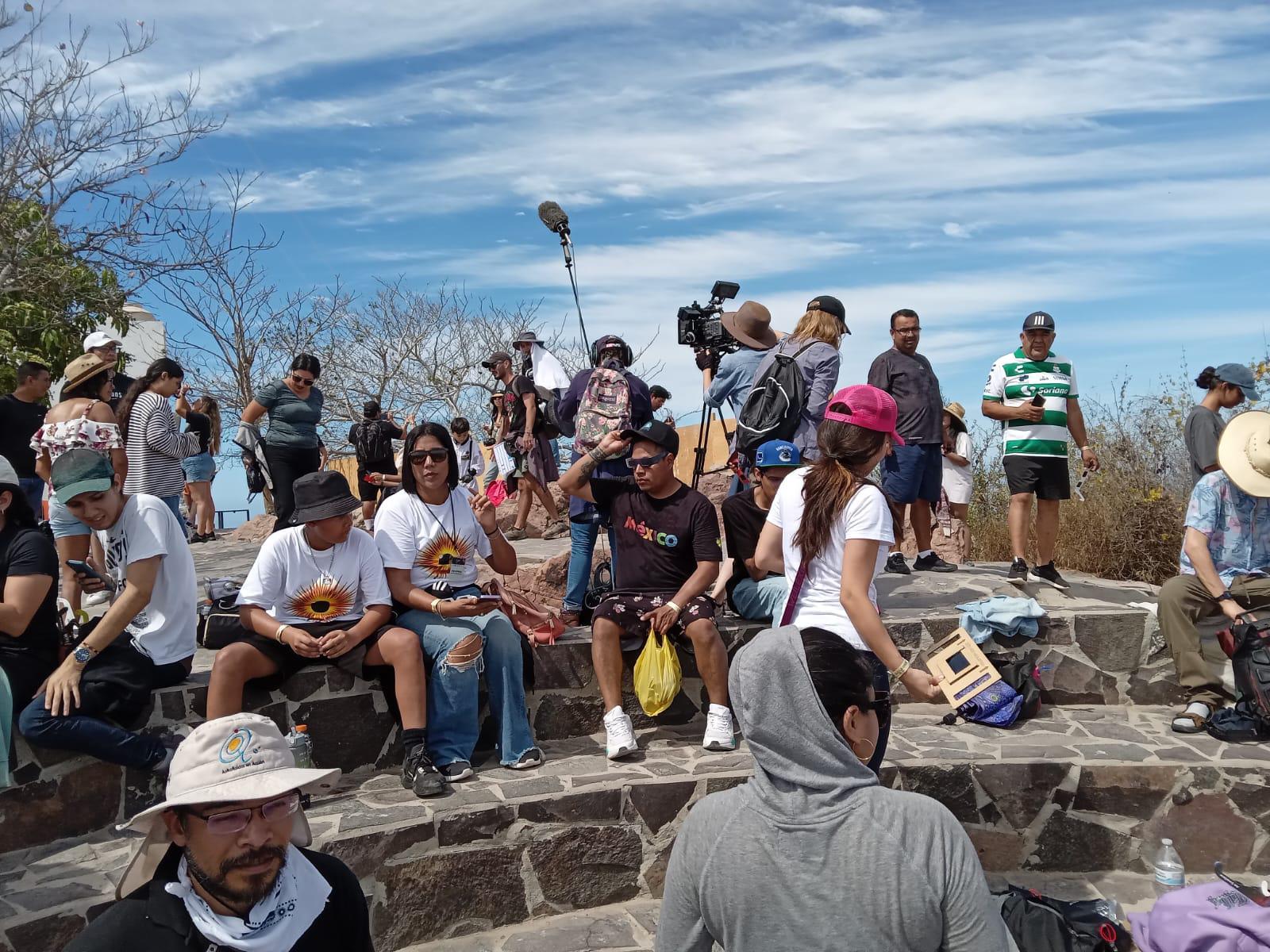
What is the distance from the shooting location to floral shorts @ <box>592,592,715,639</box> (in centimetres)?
505

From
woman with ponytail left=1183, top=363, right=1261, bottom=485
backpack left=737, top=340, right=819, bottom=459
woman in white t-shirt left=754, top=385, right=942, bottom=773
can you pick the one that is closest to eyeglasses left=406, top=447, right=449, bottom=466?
backpack left=737, top=340, right=819, bottom=459

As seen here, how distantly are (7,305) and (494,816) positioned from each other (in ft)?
23.1

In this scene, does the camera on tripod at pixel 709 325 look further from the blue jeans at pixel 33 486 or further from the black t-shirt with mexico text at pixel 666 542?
the blue jeans at pixel 33 486

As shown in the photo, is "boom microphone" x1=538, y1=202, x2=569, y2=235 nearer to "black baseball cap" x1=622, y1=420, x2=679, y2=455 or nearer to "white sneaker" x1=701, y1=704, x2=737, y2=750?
"black baseball cap" x1=622, y1=420, x2=679, y2=455

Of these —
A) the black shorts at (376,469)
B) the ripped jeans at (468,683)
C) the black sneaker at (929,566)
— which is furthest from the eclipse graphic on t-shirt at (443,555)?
the black shorts at (376,469)

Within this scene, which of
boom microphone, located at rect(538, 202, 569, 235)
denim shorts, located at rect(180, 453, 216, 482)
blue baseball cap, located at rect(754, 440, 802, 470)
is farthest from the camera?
denim shorts, located at rect(180, 453, 216, 482)

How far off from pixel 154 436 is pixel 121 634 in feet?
8.95

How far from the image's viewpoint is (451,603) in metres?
4.83

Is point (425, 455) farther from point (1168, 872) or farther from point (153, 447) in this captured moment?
point (1168, 872)

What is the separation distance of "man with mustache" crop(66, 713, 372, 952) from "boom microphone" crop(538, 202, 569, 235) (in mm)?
A: 6577

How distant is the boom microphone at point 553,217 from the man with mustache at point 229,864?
658cm

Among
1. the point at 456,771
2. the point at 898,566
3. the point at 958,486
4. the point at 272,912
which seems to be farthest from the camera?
the point at 958,486

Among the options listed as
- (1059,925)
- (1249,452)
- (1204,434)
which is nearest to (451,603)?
(1059,925)

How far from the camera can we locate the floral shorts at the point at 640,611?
505cm
